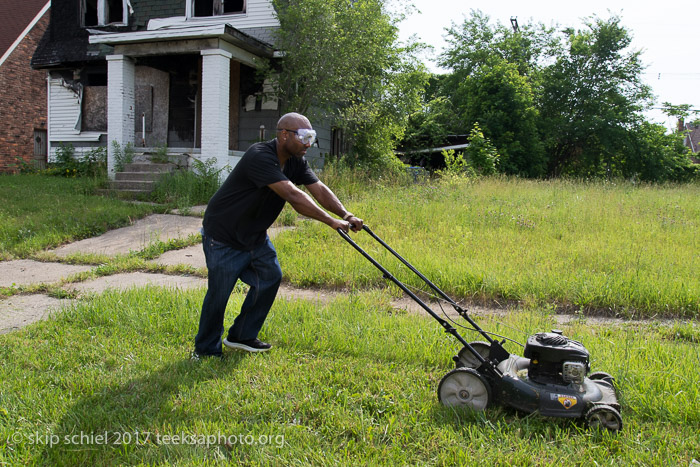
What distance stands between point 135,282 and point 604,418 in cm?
527

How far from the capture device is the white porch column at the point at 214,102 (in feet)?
41.8

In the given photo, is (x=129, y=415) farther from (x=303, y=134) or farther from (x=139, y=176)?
(x=139, y=176)

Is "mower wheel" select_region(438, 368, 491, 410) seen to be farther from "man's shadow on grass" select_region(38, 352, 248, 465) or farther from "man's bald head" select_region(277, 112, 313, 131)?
"man's bald head" select_region(277, 112, 313, 131)

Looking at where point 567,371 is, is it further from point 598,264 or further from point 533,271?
point 598,264

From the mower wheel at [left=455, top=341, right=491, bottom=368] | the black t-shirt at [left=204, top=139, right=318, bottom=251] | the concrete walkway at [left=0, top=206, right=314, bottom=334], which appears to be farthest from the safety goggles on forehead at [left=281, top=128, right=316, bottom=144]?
the concrete walkway at [left=0, top=206, right=314, bottom=334]

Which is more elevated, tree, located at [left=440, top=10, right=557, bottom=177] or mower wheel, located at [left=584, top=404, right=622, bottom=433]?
tree, located at [left=440, top=10, right=557, bottom=177]

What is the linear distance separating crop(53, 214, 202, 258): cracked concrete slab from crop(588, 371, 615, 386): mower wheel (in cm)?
658

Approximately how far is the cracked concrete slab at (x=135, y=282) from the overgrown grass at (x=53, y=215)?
7.04 ft

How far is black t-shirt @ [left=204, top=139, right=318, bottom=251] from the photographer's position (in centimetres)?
369

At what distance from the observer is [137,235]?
28.4 feet

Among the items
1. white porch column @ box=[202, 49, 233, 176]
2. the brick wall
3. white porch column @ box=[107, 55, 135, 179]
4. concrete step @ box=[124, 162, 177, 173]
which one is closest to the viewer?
white porch column @ box=[202, 49, 233, 176]

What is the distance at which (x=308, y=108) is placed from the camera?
1438 cm

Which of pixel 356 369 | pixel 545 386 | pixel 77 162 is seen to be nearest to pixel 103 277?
pixel 356 369

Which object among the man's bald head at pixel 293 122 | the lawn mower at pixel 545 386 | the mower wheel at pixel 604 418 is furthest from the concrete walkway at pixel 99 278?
the mower wheel at pixel 604 418
